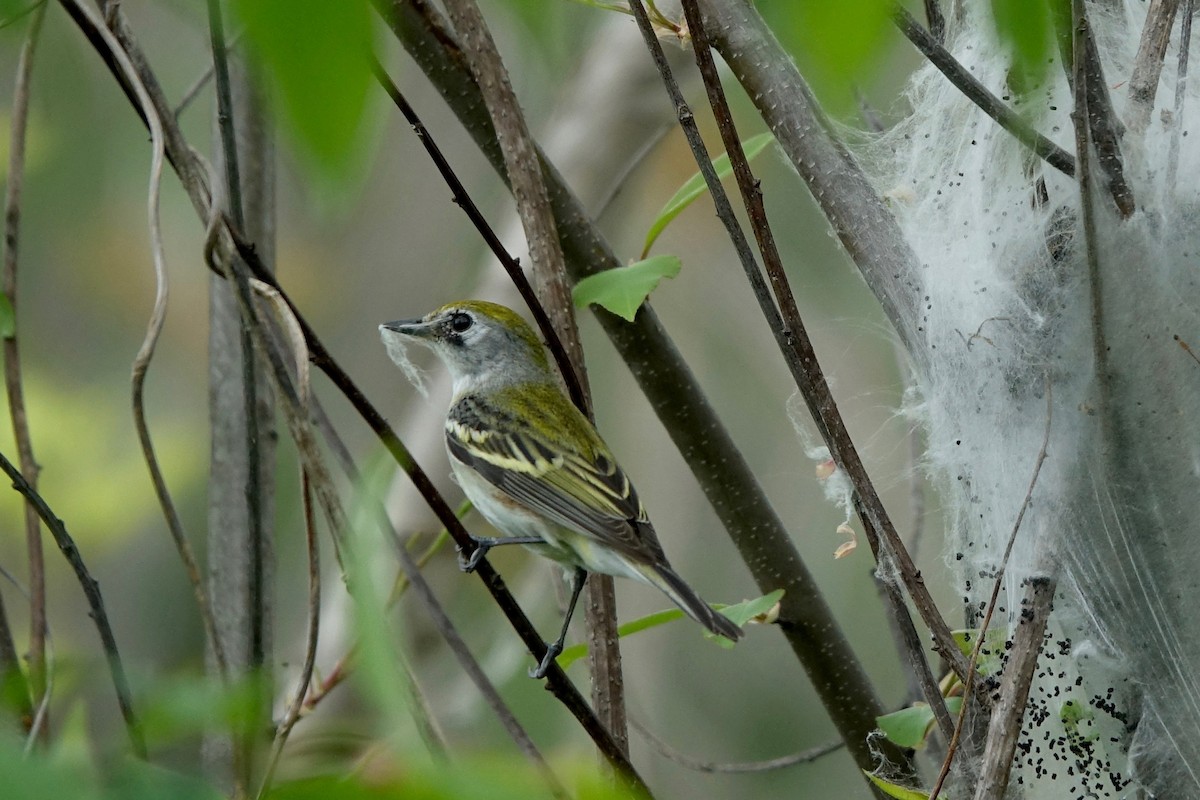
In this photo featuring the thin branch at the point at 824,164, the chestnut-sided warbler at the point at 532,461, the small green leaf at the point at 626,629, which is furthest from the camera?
the chestnut-sided warbler at the point at 532,461

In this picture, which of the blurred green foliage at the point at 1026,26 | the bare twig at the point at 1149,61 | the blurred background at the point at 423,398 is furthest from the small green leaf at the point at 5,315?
the blurred background at the point at 423,398

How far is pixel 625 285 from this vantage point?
1720 mm

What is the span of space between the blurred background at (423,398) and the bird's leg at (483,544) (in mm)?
1595

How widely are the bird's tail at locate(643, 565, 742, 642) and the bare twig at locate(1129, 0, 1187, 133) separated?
3.00 feet

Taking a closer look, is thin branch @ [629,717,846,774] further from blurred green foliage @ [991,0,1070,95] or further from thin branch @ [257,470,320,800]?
blurred green foliage @ [991,0,1070,95]

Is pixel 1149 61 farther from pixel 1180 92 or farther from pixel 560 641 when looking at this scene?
pixel 560 641

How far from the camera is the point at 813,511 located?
6.02 metres

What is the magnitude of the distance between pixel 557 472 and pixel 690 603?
1.83 ft

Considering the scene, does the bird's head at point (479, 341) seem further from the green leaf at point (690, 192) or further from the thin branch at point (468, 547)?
the thin branch at point (468, 547)

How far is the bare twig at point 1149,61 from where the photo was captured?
147cm

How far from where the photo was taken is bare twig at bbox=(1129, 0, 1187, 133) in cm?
147

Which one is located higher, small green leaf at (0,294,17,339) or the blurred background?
small green leaf at (0,294,17,339)

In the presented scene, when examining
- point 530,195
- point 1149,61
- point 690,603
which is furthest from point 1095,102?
point 690,603

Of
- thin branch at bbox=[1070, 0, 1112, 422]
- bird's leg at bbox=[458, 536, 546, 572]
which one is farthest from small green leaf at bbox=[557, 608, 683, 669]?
thin branch at bbox=[1070, 0, 1112, 422]
